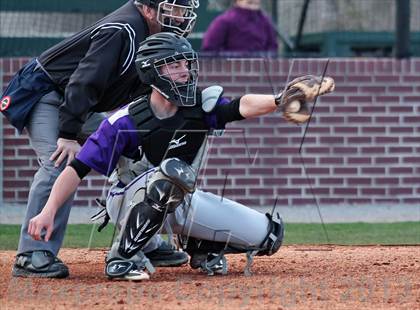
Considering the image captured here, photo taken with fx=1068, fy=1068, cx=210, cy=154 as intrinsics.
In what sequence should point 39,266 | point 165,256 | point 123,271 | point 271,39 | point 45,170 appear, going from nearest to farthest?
point 123,271, point 39,266, point 45,170, point 165,256, point 271,39

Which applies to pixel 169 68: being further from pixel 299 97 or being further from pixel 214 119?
pixel 299 97

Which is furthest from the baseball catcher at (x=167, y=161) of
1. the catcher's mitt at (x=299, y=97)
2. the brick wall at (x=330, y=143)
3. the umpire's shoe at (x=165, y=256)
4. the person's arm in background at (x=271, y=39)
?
the person's arm in background at (x=271, y=39)

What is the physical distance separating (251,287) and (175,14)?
1.67 metres

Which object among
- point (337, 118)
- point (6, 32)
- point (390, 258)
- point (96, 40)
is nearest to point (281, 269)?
point (390, 258)

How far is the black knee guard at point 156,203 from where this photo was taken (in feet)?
17.6

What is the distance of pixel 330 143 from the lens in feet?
36.9

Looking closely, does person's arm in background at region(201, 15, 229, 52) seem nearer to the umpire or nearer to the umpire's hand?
the umpire

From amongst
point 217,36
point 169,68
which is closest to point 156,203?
point 169,68

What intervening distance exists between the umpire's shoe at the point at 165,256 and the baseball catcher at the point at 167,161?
44 centimetres

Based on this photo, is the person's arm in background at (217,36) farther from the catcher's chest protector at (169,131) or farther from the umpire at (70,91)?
the catcher's chest protector at (169,131)

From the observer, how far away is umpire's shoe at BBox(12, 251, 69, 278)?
588 centimetres

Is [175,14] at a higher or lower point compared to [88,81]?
higher

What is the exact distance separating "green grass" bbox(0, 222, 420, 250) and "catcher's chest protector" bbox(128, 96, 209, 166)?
2406 mm

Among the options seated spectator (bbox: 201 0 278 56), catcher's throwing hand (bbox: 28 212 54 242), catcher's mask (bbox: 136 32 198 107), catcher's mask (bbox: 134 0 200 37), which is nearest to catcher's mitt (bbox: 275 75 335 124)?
catcher's mask (bbox: 136 32 198 107)
